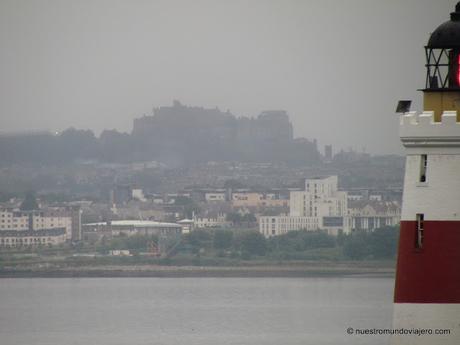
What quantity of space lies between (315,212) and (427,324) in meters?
107

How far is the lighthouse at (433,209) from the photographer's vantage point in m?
5.31

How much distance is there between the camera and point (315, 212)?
112 metres

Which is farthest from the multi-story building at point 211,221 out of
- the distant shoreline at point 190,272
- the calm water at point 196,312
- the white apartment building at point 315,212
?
the calm water at point 196,312

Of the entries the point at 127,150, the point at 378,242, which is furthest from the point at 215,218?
the point at 127,150

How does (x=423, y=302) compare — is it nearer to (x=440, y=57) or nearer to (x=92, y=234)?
(x=440, y=57)

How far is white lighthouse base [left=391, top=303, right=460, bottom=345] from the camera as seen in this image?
5.28 m

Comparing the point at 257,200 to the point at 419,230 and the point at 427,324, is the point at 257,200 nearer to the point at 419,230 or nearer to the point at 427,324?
the point at 419,230

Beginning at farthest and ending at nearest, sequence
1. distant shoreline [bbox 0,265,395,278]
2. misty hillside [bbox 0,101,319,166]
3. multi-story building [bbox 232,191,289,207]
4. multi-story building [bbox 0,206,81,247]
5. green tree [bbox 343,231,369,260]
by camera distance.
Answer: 1. misty hillside [bbox 0,101,319,166]
2. multi-story building [bbox 232,191,289,207]
3. multi-story building [bbox 0,206,81,247]
4. green tree [bbox 343,231,369,260]
5. distant shoreline [bbox 0,265,395,278]

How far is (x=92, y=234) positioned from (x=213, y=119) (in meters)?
53.0

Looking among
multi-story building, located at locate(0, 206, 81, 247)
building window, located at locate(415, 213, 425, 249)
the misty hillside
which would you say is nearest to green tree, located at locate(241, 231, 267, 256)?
multi-story building, located at locate(0, 206, 81, 247)

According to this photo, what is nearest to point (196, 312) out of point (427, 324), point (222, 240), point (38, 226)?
point (427, 324)

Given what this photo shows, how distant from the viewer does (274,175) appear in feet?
472

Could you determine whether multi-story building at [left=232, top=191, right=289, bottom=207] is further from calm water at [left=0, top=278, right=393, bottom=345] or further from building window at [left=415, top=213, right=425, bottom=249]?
building window at [left=415, top=213, right=425, bottom=249]

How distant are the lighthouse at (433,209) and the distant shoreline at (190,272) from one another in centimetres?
7728
